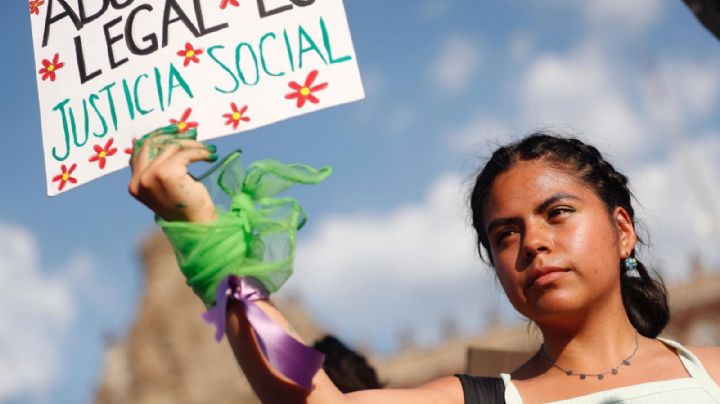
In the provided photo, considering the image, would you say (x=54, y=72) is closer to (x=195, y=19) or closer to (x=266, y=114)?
(x=195, y=19)

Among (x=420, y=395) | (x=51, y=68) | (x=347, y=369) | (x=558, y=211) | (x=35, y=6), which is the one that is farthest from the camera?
(x=347, y=369)

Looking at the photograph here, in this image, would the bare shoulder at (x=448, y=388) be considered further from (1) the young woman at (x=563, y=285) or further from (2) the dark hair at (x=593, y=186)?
(2) the dark hair at (x=593, y=186)

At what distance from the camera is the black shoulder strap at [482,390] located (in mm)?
2087

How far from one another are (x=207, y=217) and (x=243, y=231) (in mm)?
75

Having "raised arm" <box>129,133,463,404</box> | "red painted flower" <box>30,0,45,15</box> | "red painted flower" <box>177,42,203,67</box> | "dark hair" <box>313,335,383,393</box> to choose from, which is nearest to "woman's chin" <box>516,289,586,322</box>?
"raised arm" <box>129,133,463,404</box>

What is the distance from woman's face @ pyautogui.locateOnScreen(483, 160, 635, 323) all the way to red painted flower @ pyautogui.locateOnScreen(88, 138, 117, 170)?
95cm

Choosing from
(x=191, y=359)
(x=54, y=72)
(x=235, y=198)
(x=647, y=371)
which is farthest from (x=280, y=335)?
(x=191, y=359)

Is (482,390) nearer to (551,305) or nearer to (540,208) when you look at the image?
(551,305)

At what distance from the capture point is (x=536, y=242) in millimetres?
2104

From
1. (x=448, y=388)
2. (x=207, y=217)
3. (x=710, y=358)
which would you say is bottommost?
(x=710, y=358)

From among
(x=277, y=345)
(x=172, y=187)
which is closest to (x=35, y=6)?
(x=172, y=187)

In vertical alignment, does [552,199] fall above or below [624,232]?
above

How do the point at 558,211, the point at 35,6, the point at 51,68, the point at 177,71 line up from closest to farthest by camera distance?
1. the point at 558,211
2. the point at 177,71
3. the point at 51,68
4. the point at 35,6

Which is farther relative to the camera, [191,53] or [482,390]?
[191,53]
